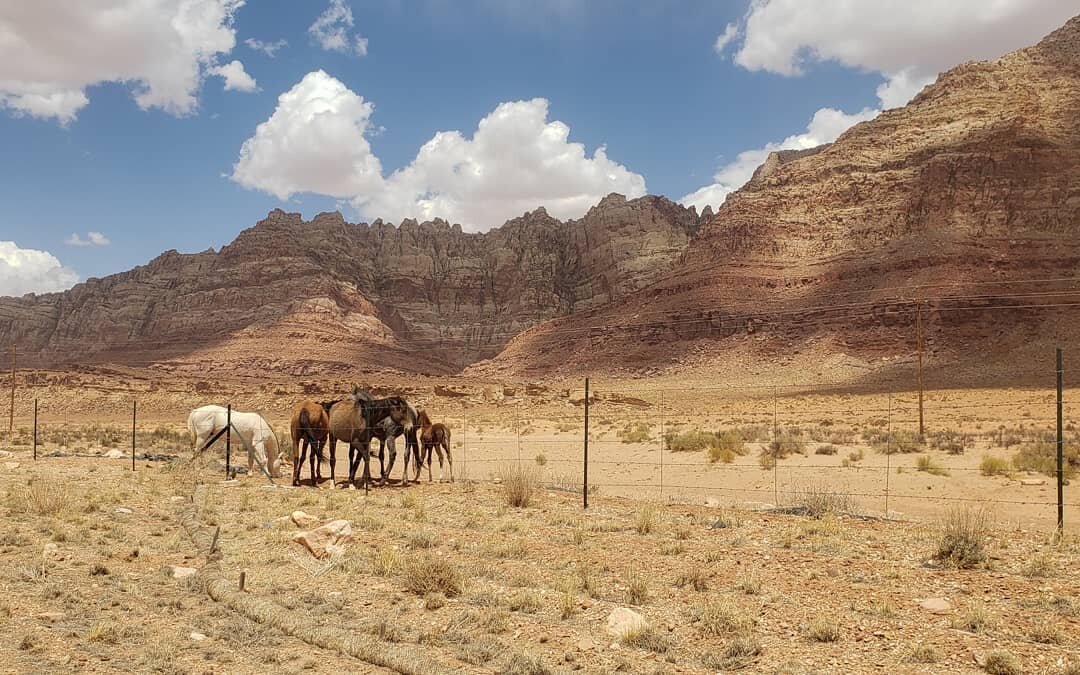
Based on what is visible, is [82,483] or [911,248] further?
[911,248]

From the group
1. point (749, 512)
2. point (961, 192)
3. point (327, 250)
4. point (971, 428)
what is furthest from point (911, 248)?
point (327, 250)

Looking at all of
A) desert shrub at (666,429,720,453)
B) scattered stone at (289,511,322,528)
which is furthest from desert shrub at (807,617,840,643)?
desert shrub at (666,429,720,453)

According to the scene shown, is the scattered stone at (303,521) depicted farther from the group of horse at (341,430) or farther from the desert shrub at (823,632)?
the desert shrub at (823,632)

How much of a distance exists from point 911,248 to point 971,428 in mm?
63120

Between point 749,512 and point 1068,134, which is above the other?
point 1068,134

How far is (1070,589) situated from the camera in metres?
7.71

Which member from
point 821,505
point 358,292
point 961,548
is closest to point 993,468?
point 821,505

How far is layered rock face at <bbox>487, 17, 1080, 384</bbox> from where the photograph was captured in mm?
77438

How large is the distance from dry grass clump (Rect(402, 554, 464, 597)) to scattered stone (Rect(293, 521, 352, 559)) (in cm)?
157

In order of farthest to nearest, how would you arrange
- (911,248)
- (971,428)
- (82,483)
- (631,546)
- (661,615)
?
(911,248) → (971,428) → (82,483) → (631,546) → (661,615)

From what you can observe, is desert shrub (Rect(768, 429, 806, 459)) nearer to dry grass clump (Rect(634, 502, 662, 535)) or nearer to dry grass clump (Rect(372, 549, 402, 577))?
dry grass clump (Rect(634, 502, 662, 535))

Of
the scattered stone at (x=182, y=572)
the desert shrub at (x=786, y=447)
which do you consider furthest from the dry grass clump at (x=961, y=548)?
the desert shrub at (x=786, y=447)

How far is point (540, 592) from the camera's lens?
26.2ft

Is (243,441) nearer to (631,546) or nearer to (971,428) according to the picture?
(631,546)
